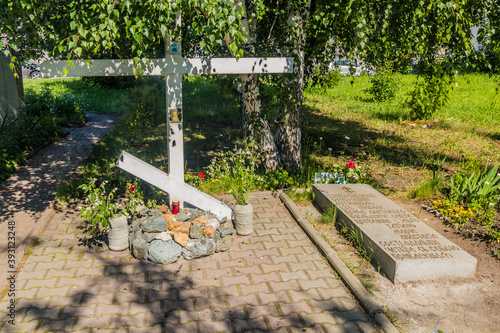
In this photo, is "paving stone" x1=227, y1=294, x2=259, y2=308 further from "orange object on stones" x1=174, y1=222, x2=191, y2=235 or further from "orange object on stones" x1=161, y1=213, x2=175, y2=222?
"orange object on stones" x1=161, y1=213, x2=175, y2=222

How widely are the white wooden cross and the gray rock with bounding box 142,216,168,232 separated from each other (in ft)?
1.48

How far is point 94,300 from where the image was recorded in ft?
13.0

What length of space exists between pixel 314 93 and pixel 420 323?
49.4 feet

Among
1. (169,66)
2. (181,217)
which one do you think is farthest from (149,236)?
(169,66)

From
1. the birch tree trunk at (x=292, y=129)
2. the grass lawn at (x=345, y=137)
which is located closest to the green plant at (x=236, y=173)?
the grass lawn at (x=345, y=137)

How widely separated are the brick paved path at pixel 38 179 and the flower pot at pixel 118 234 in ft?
3.54

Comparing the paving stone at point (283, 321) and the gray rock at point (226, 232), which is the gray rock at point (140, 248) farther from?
the paving stone at point (283, 321)

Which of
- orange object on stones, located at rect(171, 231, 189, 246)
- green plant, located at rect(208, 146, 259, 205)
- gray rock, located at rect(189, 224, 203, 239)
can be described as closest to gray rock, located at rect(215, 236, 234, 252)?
gray rock, located at rect(189, 224, 203, 239)

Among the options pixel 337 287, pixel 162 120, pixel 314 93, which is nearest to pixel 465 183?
pixel 337 287

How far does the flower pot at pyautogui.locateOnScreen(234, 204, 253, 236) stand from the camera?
5.28m

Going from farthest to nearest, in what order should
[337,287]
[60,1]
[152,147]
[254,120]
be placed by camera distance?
[152,147] < [254,120] < [60,1] < [337,287]

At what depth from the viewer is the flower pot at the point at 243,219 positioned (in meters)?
5.28

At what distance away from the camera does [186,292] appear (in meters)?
4.15

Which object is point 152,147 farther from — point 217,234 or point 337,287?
point 337,287
